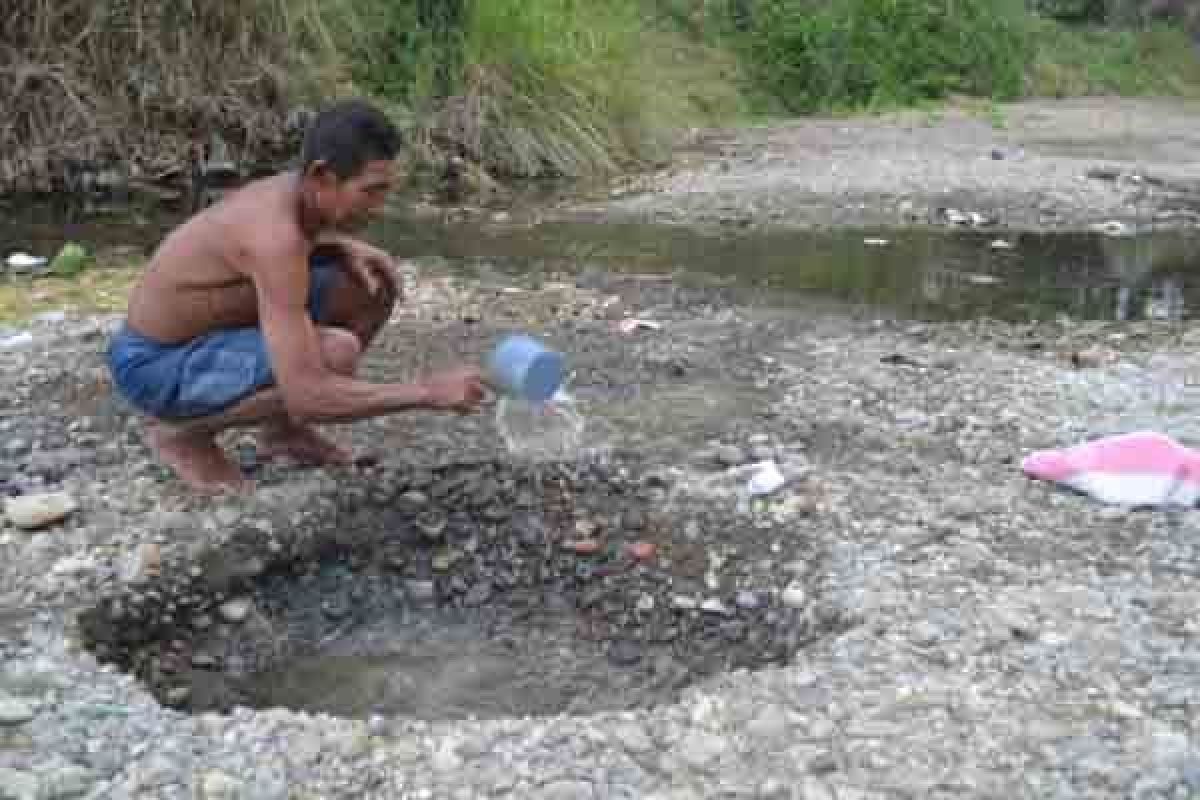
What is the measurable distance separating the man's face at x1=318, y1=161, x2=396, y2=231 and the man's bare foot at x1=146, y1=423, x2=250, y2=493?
764mm

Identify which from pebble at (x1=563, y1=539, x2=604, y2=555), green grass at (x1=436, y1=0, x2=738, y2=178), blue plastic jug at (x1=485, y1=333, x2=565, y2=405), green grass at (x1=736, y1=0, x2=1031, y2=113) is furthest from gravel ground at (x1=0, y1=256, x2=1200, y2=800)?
green grass at (x1=736, y1=0, x2=1031, y2=113)

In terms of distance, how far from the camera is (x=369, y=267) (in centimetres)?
346

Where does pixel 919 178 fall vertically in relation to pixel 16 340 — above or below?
below

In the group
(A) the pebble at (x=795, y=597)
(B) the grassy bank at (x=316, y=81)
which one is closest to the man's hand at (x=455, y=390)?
(A) the pebble at (x=795, y=597)

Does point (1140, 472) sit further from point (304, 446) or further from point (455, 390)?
point (304, 446)

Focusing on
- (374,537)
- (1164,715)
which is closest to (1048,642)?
(1164,715)

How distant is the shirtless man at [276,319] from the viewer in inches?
115

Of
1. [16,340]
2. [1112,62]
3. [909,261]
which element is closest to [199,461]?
[16,340]

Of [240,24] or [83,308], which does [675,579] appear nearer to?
[83,308]

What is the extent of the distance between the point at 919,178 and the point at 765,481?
20.7ft

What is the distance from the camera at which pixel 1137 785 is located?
2143 millimetres

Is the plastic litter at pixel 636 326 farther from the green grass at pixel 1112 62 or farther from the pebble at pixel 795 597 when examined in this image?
the green grass at pixel 1112 62

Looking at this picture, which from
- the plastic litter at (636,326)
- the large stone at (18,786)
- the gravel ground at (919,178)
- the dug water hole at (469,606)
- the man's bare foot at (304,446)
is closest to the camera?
the large stone at (18,786)

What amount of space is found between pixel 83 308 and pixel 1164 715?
15.1ft
